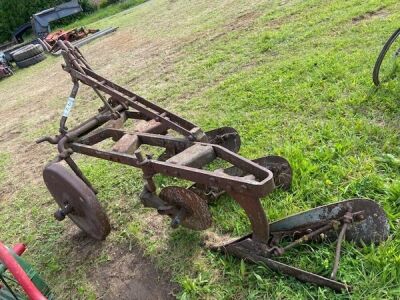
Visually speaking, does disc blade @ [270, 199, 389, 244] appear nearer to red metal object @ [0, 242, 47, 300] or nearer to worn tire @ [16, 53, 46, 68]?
red metal object @ [0, 242, 47, 300]

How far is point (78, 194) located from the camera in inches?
121

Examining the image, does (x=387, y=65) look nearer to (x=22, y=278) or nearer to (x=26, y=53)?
(x=22, y=278)

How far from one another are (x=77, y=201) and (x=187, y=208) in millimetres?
985

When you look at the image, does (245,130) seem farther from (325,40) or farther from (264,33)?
(264,33)

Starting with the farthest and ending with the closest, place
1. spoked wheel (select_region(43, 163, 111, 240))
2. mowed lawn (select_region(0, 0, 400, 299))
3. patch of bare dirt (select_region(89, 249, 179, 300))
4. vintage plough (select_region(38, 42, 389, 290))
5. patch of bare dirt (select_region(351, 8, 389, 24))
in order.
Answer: patch of bare dirt (select_region(351, 8, 389, 24)) → spoked wheel (select_region(43, 163, 111, 240)) → patch of bare dirt (select_region(89, 249, 179, 300)) → mowed lawn (select_region(0, 0, 400, 299)) → vintage plough (select_region(38, 42, 389, 290))

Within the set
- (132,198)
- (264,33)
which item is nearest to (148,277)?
(132,198)

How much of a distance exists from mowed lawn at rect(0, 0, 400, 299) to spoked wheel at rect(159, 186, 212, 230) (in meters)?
0.30

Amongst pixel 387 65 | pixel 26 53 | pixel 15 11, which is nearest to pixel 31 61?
pixel 26 53

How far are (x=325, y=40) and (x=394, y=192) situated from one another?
146 inches

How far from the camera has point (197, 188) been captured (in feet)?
10.7

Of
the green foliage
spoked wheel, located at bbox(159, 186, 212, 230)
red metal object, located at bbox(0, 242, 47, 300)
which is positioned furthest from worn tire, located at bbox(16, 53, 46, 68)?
red metal object, located at bbox(0, 242, 47, 300)

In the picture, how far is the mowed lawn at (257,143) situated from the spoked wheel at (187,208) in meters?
0.30

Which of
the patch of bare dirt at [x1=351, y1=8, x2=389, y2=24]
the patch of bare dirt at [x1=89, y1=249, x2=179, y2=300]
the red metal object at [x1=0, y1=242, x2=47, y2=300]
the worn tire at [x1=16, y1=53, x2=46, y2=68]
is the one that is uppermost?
the red metal object at [x1=0, y1=242, x2=47, y2=300]

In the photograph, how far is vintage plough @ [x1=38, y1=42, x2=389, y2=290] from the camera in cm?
244
